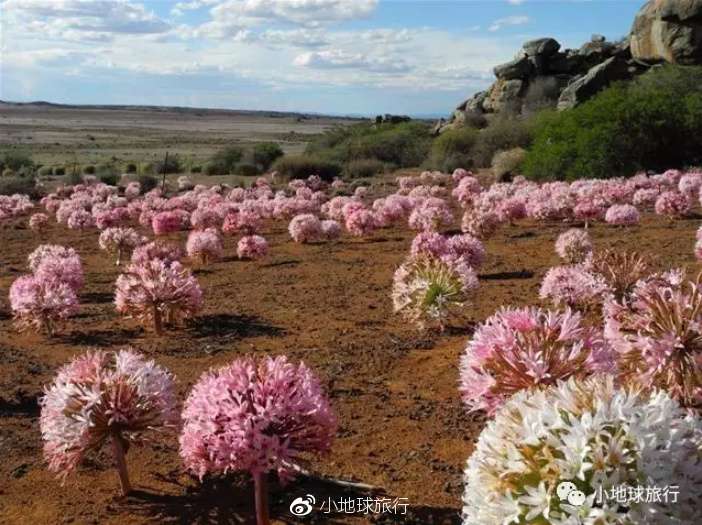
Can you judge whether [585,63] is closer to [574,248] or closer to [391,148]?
[391,148]

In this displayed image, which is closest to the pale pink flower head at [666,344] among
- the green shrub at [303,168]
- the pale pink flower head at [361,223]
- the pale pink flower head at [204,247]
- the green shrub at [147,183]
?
the pale pink flower head at [204,247]

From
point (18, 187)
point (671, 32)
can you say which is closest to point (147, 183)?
point (18, 187)

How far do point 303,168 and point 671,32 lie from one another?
929 inches

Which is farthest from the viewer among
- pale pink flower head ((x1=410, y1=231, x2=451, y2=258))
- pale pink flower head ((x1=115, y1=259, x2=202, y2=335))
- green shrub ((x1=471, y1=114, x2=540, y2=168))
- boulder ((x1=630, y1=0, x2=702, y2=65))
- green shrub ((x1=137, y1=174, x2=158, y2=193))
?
boulder ((x1=630, y1=0, x2=702, y2=65))

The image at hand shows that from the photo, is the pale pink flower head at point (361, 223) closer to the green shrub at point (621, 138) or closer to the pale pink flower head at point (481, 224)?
the pale pink flower head at point (481, 224)

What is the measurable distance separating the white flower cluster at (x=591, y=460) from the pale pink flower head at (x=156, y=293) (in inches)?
259

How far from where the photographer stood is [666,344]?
304 cm

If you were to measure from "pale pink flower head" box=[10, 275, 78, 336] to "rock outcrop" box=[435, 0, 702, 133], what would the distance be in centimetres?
3611

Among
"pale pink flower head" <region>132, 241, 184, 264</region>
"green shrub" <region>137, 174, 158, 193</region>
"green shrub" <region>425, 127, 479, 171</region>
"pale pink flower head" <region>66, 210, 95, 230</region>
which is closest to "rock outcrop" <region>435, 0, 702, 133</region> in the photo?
"green shrub" <region>425, 127, 479, 171</region>

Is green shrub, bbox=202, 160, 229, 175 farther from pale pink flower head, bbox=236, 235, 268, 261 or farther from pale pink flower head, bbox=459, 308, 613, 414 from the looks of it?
pale pink flower head, bbox=459, 308, 613, 414

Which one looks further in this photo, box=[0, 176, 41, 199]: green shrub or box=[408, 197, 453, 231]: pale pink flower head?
box=[0, 176, 41, 199]: green shrub

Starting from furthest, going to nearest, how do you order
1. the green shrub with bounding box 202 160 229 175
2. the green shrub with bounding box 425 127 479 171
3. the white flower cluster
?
the green shrub with bounding box 202 160 229 175, the green shrub with bounding box 425 127 479 171, the white flower cluster

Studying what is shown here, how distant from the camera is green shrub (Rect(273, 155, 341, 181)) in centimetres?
3816

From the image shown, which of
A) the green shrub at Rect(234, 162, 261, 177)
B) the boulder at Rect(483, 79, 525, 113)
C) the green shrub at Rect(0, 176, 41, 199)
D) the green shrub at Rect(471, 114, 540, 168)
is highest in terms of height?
the boulder at Rect(483, 79, 525, 113)
